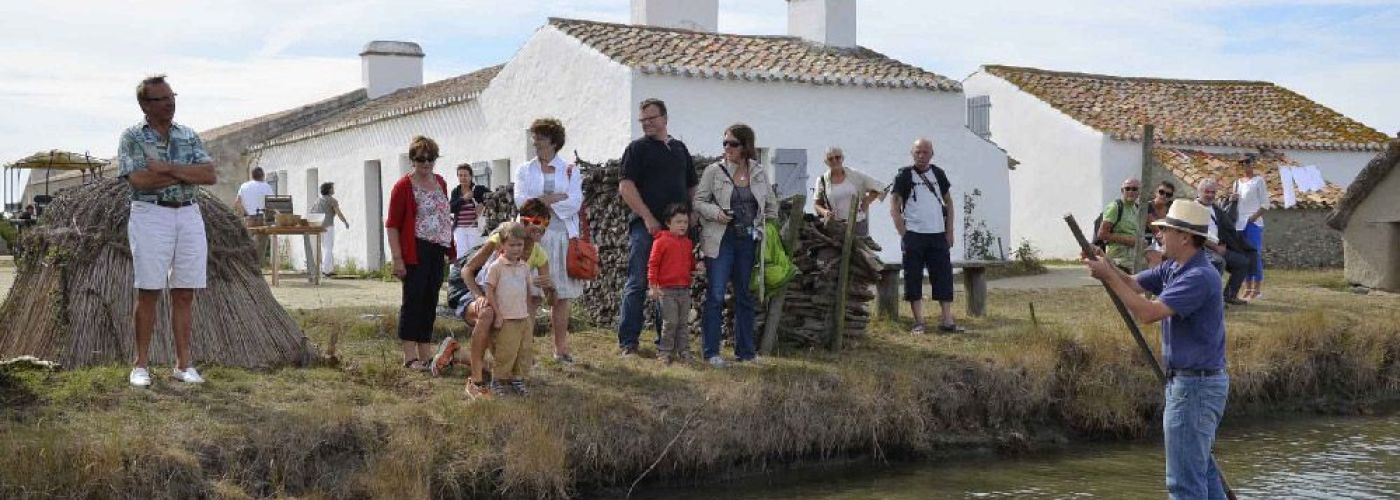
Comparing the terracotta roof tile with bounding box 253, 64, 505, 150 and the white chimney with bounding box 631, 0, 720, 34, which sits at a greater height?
the white chimney with bounding box 631, 0, 720, 34

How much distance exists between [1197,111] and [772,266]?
19572 millimetres

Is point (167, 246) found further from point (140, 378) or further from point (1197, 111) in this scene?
point (1197, 111)

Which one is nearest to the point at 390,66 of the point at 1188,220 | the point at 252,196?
the point at 252,196

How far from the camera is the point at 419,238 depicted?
9.23 meters

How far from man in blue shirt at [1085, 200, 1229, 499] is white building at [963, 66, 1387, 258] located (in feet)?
61.0

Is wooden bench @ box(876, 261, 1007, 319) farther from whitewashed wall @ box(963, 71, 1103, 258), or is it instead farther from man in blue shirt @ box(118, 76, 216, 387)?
whitewashed wall @ box(963, 71, 1103, 258)

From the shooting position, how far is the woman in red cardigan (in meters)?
9.17

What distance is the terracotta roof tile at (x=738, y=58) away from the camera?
59.2ft

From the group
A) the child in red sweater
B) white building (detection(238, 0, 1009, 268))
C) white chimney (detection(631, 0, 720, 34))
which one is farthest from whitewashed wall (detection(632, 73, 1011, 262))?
the child in red sweater

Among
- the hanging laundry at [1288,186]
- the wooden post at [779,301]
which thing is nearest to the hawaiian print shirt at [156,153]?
the wooden post at [779,301]

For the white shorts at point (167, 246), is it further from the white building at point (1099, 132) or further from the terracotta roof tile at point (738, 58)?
the white building at point (1099, 132)

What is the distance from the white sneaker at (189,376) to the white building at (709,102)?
9411 millimetres

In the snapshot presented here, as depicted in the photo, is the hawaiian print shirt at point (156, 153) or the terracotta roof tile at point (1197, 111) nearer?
the hawaiian print shirt at point (156, 153)

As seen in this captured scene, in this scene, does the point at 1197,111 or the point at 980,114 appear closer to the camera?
the point at 1197,111
